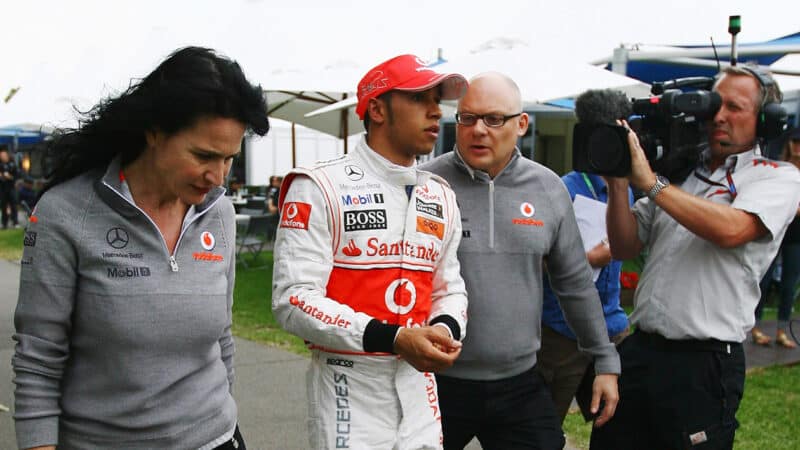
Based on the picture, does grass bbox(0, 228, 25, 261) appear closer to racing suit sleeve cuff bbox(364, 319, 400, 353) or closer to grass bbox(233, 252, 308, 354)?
grass bbox(233, 252, 308, 354)

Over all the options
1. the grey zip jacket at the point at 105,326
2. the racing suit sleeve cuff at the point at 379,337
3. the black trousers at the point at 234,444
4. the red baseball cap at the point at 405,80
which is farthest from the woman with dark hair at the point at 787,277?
the grey zip jacket at the point at 105,326

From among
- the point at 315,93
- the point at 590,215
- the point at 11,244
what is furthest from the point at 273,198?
the point at 590,215

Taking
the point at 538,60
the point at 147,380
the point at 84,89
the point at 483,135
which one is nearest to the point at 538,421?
the point at 483,135

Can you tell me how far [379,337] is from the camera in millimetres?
2240

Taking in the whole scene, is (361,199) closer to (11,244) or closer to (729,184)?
(729,184)

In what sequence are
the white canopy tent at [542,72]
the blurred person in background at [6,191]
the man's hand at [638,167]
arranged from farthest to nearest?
1. the blurred person in background at [6,191]
2. the white canopy tent at [542,72]
3. the man's hand at [638,167]

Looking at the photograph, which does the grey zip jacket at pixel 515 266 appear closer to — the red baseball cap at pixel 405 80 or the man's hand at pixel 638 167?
the man's hand at pixel 638 167

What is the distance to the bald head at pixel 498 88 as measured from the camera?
2.96 m

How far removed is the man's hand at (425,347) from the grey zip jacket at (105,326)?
531 mm

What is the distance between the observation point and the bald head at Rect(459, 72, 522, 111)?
2957 millimetres

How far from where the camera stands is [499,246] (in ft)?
9.61

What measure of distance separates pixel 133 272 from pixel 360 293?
681 millimetres

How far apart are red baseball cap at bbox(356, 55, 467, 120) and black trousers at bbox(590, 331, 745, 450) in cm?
129

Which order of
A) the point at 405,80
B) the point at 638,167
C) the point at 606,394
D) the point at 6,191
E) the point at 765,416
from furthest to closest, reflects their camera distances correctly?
the point at 6,191
the point at 765,416
the point at 606,394
the point at 638,167
the point at 405,80
